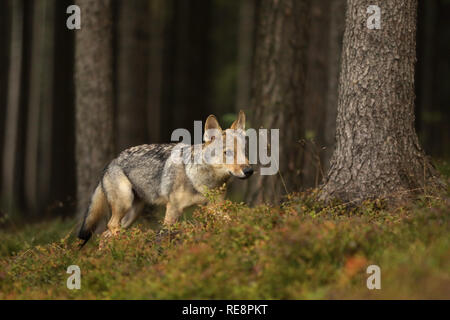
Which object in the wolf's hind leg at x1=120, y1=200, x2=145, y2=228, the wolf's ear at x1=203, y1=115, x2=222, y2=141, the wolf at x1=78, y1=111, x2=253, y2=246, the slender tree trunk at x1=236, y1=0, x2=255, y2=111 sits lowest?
the wolf's hind leg at x1=120, y1=200, x2=145, y2=228

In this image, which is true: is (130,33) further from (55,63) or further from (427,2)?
(427,2)

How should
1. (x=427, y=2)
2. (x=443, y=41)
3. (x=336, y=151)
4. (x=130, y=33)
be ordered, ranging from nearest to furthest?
(x=336, y=151) < (x=130, y=33) < (x=427, y=2) < (x=443, y=41)

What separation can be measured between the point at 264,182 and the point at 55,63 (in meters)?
11.0

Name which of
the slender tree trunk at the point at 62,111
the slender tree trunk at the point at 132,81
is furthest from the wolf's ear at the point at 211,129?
the slender tree trunk at the point at 62,111

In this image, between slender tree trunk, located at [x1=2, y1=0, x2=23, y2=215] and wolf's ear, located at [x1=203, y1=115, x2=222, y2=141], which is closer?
wolf's ear, located at [x1=203, y1=115, x2=222, y2=141]

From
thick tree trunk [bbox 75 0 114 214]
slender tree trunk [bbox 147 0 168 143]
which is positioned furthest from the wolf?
slender tree trunk [bbox 147 0 168 143]

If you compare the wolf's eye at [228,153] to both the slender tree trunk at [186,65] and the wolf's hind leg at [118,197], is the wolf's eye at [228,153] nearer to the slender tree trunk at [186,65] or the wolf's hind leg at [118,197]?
the wolf's hind leg at [118,197]

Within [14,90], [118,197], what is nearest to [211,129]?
[118,197]

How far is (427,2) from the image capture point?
85.6ft

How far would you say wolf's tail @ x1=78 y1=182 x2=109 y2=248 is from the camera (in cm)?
881

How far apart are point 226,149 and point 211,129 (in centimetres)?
45

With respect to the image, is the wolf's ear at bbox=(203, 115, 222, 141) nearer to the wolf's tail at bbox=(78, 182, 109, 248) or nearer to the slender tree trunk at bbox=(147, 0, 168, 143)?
the wolf's tail at bbox=(78, 182, 109, 248)

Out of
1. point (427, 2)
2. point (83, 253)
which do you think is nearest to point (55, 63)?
point (83, 253)

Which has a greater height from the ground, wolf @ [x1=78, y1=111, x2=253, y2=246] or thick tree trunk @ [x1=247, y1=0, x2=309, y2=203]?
thick tree trunk @ [x1=247, y1=0, x2=309, y2=203]
